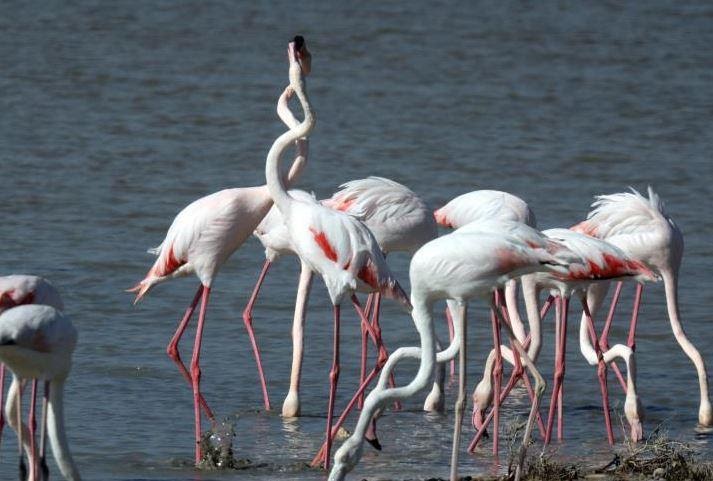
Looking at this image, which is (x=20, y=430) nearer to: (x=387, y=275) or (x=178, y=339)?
(x=178, y=339)

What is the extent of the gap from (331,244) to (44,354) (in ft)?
5.18

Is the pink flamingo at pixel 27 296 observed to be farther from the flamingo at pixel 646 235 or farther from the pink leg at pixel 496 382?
the flamingo at pixel 646 235

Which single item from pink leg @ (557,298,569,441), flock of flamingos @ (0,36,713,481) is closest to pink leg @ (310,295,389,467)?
flock of flamingos @ (0,36,713,481)

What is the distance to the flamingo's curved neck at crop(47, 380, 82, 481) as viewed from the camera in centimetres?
595

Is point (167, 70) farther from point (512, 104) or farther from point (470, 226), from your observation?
point (470, 226)

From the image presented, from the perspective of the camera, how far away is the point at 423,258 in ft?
20.8

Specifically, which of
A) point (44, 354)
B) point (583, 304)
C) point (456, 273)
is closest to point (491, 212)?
point (583, 304)

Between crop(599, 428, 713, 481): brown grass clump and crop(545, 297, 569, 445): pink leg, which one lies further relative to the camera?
crop(545, 297, 569, 445): pink leg

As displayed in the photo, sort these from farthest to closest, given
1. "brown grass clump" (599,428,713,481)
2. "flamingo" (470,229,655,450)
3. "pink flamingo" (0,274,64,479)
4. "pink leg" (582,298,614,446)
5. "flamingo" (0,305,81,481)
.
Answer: "pink leg" (582,298,614,446) → "flamingo" (470,229,655,450) → "brown grass clump" (599,428,713,481) → "pink flamingo" (0,274,64,479) → "flamingo" (0,305,81,481)

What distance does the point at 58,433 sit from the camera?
19.6ft

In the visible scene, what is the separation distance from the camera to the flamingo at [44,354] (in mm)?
5707

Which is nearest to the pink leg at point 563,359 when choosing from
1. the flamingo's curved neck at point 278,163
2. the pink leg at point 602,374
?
the pink leg at point 602,374

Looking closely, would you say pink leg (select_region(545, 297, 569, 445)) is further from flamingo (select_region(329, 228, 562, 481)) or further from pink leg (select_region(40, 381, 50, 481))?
pink leg (select_region(40, 381, 50, 481))

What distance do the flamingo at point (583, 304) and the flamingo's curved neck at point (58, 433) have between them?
2028 millimetres
